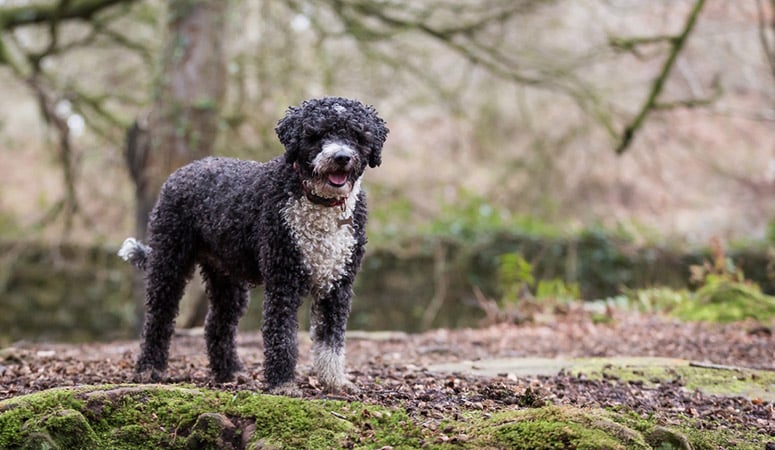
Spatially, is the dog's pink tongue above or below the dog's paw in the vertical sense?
above

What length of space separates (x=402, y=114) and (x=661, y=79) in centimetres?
443

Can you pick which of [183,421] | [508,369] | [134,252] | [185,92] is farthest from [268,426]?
[185,92]

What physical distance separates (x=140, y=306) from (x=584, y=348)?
17.6ft

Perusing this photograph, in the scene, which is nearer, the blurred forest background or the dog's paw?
the dog's paw

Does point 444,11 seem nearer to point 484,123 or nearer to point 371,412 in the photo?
point 484,123

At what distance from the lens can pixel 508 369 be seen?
231 inches

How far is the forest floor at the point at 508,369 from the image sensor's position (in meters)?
4.50

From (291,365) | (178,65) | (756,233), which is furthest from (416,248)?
(756,233)

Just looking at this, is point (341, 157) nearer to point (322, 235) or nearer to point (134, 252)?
point (322, 235)

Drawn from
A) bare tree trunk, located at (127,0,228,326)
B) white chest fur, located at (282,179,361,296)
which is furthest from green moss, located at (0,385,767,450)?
bare tree trunk, located at (127,0,228,326)

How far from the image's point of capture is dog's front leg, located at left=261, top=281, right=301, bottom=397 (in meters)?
4.36

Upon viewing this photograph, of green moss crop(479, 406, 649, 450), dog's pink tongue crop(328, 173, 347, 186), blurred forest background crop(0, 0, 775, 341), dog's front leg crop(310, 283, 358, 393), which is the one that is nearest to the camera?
green moss crop(479, 406, 649, 450)

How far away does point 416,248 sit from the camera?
11836 millimetres

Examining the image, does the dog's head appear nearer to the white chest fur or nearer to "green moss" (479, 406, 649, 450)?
the white chest fur
